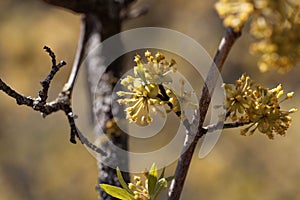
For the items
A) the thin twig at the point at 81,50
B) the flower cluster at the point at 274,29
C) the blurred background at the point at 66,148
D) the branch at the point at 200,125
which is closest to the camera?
the flower cluster at the point at 274,29

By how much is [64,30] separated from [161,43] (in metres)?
0.76

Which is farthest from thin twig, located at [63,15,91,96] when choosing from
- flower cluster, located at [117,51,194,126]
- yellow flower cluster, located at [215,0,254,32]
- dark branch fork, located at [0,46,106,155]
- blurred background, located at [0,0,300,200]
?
blurred background, located at [0,0,300,200]

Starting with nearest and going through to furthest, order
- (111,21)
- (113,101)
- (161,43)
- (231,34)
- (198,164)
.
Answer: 1. (231,34)
2. (113,101)
3. (111,21)
4. (161,43)
5. (198,164)

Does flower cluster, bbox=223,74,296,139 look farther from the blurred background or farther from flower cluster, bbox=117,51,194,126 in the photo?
the blurred background

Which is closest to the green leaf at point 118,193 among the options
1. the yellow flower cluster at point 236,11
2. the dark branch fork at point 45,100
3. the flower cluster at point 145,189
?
the flower cluster at point 145,189

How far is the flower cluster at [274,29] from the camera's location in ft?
1.90

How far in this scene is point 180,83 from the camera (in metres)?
0.78

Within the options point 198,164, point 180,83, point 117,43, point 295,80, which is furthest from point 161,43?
point 180,83

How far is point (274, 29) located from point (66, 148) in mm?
2632

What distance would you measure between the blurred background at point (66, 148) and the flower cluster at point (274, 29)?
7.95 feet

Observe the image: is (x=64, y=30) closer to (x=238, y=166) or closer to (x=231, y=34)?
(x=238, y=166)

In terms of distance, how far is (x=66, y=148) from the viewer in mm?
3119

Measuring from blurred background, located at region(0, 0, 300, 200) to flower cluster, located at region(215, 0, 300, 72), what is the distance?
2424mm

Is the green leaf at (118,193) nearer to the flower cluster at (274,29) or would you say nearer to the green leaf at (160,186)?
the green leaf at (160,186)
